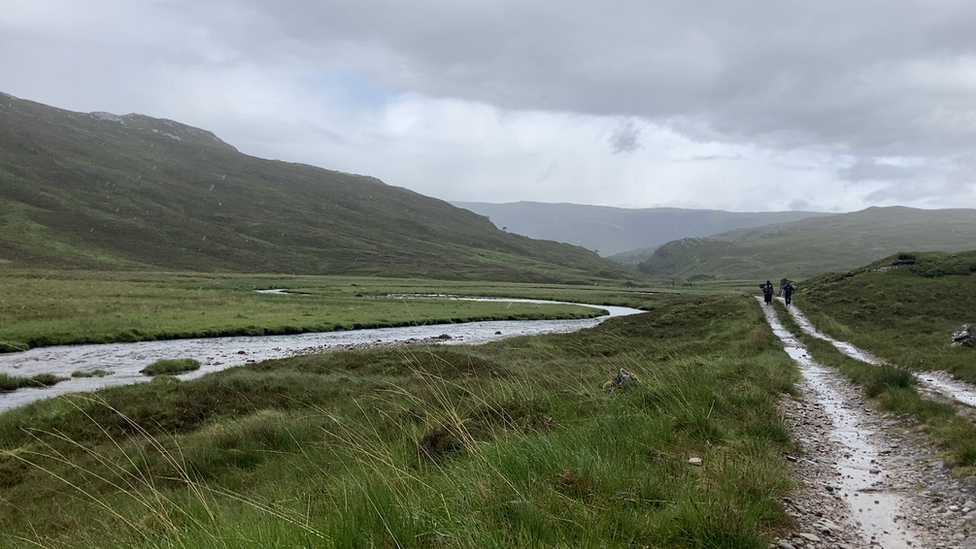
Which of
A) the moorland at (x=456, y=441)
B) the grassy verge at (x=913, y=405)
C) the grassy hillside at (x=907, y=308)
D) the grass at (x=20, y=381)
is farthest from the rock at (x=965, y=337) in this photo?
the grass at (x=20, y=381)

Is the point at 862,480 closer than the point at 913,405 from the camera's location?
Yes

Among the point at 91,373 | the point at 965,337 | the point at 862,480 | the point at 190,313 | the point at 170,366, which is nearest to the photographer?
the point at 862,480

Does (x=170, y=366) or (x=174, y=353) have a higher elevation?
(x=170, y=366)

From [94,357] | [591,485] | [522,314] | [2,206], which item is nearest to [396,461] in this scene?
[591,485]

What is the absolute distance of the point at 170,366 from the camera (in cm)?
3100

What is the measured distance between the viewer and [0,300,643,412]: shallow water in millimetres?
27000

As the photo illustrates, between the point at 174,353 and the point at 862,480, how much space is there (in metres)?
38.6

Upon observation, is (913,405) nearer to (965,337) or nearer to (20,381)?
(965,337)

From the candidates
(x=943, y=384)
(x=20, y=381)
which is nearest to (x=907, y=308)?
(x=943, y=384)

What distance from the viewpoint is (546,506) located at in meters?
5.00

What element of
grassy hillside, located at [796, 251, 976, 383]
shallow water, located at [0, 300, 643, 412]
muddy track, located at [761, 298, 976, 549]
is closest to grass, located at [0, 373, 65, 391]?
shallow water, located at [0, 300, 643, 412]

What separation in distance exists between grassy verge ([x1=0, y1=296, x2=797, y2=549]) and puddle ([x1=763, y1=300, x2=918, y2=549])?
3.29 ft

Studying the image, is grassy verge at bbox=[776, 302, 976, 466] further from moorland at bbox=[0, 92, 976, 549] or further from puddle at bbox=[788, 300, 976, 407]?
puddle at bbox=[788, 300, 976, 407]

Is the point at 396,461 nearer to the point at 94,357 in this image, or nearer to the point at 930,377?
the point at 930,377
